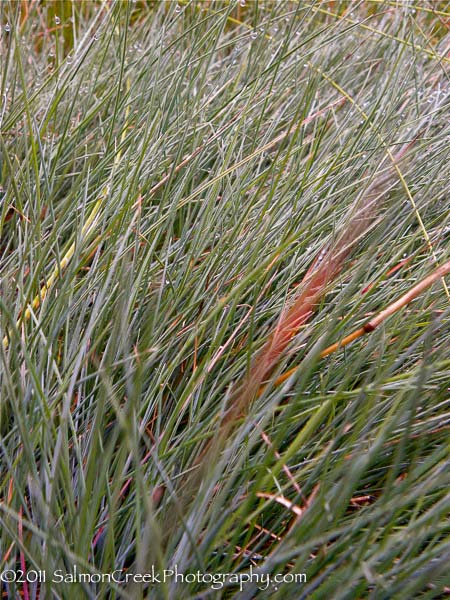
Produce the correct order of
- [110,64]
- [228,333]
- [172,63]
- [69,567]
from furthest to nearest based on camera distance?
[110,64]
[172,63]
[228,333]
[69,567]

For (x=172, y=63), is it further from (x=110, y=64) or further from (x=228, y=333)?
(x=228, y=333)

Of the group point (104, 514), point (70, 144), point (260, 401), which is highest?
point (70, 144)

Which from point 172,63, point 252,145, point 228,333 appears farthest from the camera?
point 172,63

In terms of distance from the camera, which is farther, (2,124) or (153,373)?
(2,124)

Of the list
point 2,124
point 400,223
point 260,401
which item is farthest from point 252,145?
point 260,401

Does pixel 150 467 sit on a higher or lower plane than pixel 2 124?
lower

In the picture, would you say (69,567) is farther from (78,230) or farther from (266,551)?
(78,230)

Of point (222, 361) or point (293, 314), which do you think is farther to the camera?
point (222, 361)

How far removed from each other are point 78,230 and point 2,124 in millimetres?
444

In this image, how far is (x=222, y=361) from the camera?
96 cm

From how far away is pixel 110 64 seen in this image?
62.5 inches

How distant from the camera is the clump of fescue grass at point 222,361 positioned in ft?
2.09

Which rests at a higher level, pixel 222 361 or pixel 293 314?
pixel 293 314

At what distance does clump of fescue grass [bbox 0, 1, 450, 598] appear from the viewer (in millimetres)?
638
